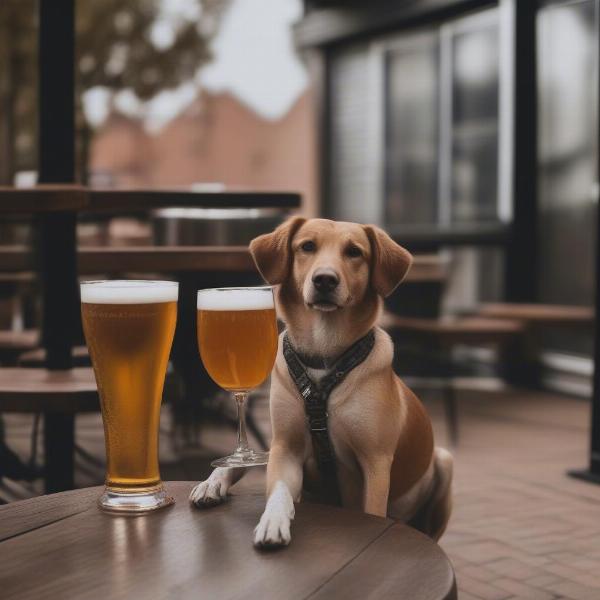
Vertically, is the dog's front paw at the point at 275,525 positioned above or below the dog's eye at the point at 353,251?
below

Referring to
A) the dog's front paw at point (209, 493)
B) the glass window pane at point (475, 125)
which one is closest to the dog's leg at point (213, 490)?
the dog's front paw at point (209, 493)

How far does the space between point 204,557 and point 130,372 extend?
372 millimetres

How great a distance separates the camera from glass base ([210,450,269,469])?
1.67 m

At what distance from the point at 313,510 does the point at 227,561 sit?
0.95 feet

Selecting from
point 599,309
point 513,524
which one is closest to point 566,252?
point 599,309

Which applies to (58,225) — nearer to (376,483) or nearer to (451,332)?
(376,483)

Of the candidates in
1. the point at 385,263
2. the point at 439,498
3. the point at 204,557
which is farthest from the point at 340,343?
the point at 204,557

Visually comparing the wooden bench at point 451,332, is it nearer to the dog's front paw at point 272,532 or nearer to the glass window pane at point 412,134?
the glass window pane at point 412,134

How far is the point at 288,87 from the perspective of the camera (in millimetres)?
16438

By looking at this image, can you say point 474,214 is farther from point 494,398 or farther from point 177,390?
point 177,390

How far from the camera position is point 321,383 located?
2102mm

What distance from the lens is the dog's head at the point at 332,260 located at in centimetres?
205

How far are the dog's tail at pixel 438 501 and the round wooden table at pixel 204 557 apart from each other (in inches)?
39.3

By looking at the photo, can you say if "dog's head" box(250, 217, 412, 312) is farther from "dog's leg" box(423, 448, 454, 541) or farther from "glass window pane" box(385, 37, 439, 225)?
"glass window pane" box(385, 37, 439, 225)
